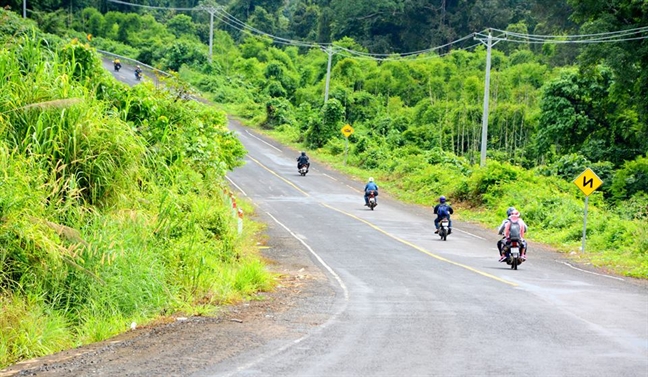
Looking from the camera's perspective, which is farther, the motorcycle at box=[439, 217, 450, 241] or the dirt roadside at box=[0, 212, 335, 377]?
the motorcycle at box=[439, 217, 450, 241]

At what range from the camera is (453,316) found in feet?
43.6

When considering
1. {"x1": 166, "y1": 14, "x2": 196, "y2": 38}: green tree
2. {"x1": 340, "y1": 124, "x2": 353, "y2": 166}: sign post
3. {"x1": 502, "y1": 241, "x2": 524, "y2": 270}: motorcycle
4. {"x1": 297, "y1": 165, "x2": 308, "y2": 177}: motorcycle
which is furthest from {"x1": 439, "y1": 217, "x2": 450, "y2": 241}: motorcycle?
{"x1": 166, "y1": 14, "x2": 196, "y2": 38}: green tree

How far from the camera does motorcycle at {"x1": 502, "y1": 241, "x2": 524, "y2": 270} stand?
21078 millimetres

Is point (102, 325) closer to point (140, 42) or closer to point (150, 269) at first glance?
point (150, 269)

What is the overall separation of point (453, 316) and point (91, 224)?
243 inches

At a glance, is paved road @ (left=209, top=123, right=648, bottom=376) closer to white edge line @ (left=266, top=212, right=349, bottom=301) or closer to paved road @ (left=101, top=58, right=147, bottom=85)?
white edge line @ (left=266, top=212, right=349, bottom=301)

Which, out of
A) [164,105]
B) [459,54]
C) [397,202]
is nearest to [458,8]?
[459,54]

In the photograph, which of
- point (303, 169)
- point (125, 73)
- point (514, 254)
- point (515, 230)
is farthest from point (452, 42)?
point (514, 254)

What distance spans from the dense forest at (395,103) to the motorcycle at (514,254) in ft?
11.3

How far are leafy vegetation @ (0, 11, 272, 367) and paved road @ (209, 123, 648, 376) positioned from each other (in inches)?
105

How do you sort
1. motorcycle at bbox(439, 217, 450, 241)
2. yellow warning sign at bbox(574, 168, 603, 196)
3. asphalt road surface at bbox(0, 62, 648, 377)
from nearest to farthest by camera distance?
asphalt road surface at bbox(0, 62, 648, 377)
yellow warning sign at bbox(574, 168, 603, 196)
motorcycle at bbox(439, 217, 450, 241)

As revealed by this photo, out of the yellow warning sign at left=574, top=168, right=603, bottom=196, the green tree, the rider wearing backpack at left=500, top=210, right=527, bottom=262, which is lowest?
the rider wearing backpack at left=500, top=210, right=527, bottom=262

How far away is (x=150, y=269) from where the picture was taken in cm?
1346

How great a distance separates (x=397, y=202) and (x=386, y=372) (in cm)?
3436
